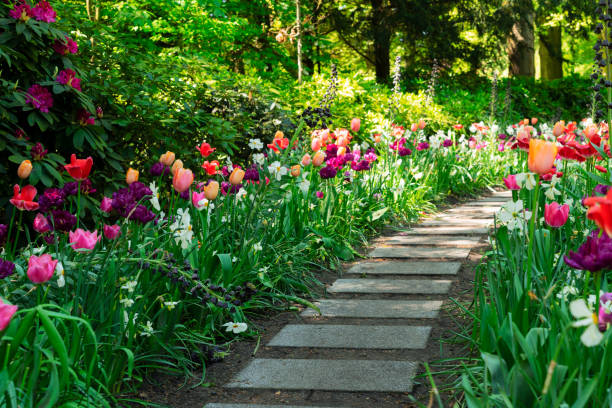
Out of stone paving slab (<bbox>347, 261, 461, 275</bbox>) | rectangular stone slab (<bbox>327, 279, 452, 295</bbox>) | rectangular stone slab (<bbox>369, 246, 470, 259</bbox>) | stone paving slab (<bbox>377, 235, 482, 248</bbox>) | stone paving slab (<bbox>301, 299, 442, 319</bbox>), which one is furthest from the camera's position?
stone paving slab (<bbox>377, 235, 482, 248</bbox>)

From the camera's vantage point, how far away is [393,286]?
4051 mm

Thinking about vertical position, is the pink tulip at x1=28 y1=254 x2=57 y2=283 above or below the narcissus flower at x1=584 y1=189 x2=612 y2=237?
below

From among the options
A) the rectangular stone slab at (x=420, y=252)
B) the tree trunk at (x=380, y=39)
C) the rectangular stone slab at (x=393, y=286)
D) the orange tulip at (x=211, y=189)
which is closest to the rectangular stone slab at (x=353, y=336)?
the rectangular stone slab at (x=393, y=286)

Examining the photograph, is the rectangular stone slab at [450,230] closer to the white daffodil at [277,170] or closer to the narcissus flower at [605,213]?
the white daffodil at [277,170]

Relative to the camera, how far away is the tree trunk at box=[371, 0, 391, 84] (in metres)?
13.5

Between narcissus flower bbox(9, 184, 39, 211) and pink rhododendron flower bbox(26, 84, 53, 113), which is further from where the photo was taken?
pink rhododendron flower bbox(26, 84, 53, 113)

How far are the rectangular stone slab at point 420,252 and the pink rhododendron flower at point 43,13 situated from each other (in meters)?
2.76

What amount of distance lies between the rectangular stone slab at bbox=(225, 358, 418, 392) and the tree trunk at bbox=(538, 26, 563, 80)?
16.7m

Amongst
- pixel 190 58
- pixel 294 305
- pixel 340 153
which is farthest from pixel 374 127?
pixel 294 305

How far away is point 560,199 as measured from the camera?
4.34 meters

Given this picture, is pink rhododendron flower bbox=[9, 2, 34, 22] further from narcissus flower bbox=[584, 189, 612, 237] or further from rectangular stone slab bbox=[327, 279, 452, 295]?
narcissus flower bbox=[584, 189, 612, 237]

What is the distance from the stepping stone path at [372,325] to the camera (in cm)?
266

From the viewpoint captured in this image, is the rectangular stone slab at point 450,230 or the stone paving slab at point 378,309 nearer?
the stone paving slab at point 378,309

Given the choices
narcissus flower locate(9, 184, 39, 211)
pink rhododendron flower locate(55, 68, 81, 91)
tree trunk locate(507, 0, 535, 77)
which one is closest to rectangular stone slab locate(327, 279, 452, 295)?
narcissus flower locate(9, 184, 39, 211)
